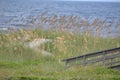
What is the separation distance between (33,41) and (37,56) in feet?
3.93

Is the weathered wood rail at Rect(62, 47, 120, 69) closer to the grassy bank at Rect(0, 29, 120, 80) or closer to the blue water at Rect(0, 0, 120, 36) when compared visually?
the grassy bank at Rect(0, 29, 120, 80)

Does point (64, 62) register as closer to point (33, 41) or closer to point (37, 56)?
point (37, 56)

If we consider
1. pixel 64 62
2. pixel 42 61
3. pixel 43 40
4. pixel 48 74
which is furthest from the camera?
pixel 43 40

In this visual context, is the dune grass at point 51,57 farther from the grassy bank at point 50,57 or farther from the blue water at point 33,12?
the blue water at point 33,12

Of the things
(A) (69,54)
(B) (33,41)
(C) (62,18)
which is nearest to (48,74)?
(A) (69,54)

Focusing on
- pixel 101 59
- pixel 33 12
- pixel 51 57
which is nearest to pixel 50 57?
pixel 51 57

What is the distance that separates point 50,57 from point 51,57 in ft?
0.13

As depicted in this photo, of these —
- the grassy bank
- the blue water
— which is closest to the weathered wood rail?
the grassy bank

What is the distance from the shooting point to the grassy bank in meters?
9.22

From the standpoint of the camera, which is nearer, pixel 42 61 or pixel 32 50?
pixel 42 61

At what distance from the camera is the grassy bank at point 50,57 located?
922 cm

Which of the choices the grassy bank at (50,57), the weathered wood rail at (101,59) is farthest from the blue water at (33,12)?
the weathered wood rail at (101,59)

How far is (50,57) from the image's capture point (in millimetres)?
13008

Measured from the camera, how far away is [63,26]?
1516 cm
